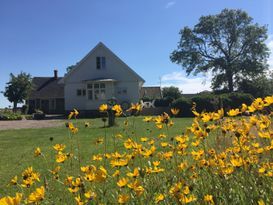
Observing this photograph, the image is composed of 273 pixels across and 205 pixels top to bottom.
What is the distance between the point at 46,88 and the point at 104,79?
1917cm

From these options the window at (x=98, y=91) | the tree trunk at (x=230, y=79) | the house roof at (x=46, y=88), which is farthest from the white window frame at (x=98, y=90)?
the tree trunk at (x=230, y=79)

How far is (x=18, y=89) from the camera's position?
2036 inches

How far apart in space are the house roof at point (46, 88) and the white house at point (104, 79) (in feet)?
41.6

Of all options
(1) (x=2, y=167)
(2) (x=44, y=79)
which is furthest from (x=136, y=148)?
(2) (x=44, y=79)

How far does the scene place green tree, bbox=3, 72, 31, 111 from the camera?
2029 inches

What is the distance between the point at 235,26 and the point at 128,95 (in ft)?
72.3

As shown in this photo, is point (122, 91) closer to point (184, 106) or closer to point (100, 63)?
point (100, 63)

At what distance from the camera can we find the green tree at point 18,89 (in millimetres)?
51531

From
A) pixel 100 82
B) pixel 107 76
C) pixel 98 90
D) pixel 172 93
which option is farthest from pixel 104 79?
pixel 172 93

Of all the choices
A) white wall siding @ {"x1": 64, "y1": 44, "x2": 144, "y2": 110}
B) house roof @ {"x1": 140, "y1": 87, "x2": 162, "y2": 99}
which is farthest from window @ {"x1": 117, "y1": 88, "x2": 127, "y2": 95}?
house roof @ {"x1": 140, "y1": 87, "x2": 162, "y2": 99}

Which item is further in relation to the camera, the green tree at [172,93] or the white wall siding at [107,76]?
the green tree at [172,93]

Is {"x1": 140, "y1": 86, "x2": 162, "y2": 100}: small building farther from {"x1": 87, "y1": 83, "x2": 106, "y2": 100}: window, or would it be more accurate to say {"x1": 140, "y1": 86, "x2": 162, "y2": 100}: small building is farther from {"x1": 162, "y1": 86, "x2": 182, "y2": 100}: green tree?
{"x1": 87, "y1": 83, "x2": 106, "y2": 100}: window

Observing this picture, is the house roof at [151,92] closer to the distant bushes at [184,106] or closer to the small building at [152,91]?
the small building at [152,91]

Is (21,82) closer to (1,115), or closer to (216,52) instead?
(1,115)
